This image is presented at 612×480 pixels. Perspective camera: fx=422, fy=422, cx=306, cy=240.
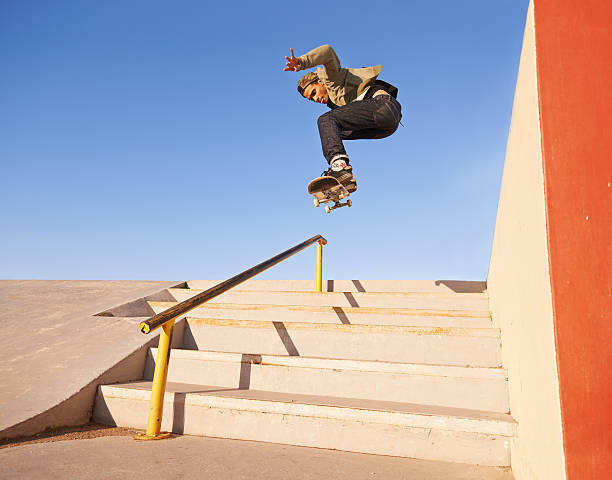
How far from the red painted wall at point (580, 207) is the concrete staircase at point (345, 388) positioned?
2.78 feet

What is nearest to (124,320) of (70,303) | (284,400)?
(70,303)

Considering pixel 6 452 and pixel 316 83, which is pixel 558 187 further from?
pixel 316 83

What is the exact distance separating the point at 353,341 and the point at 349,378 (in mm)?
413

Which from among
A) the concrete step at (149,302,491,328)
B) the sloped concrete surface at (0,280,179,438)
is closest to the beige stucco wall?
the concrete step at (149,302,491,328)

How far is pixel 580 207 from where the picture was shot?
3.55 feet

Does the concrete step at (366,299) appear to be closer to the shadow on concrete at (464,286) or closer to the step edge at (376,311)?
the step edge at (376,311)

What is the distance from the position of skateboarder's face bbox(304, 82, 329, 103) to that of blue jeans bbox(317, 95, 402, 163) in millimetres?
601

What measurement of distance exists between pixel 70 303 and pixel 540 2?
4006mm

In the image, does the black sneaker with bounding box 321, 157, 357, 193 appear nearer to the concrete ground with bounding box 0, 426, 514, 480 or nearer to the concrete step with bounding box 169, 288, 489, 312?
the concrete step with bounding box 169, 288, 489, 312

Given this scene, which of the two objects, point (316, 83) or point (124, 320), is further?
point (316, 83)

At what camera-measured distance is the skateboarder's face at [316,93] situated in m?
4.25

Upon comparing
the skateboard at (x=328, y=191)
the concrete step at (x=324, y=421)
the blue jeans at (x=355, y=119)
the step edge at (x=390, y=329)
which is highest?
the blue jeans at (x=355, y=119)

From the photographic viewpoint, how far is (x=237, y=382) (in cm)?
254

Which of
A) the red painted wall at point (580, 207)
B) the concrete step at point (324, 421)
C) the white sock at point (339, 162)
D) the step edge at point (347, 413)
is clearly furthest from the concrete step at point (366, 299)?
the red painted wall at point (580, 207)
